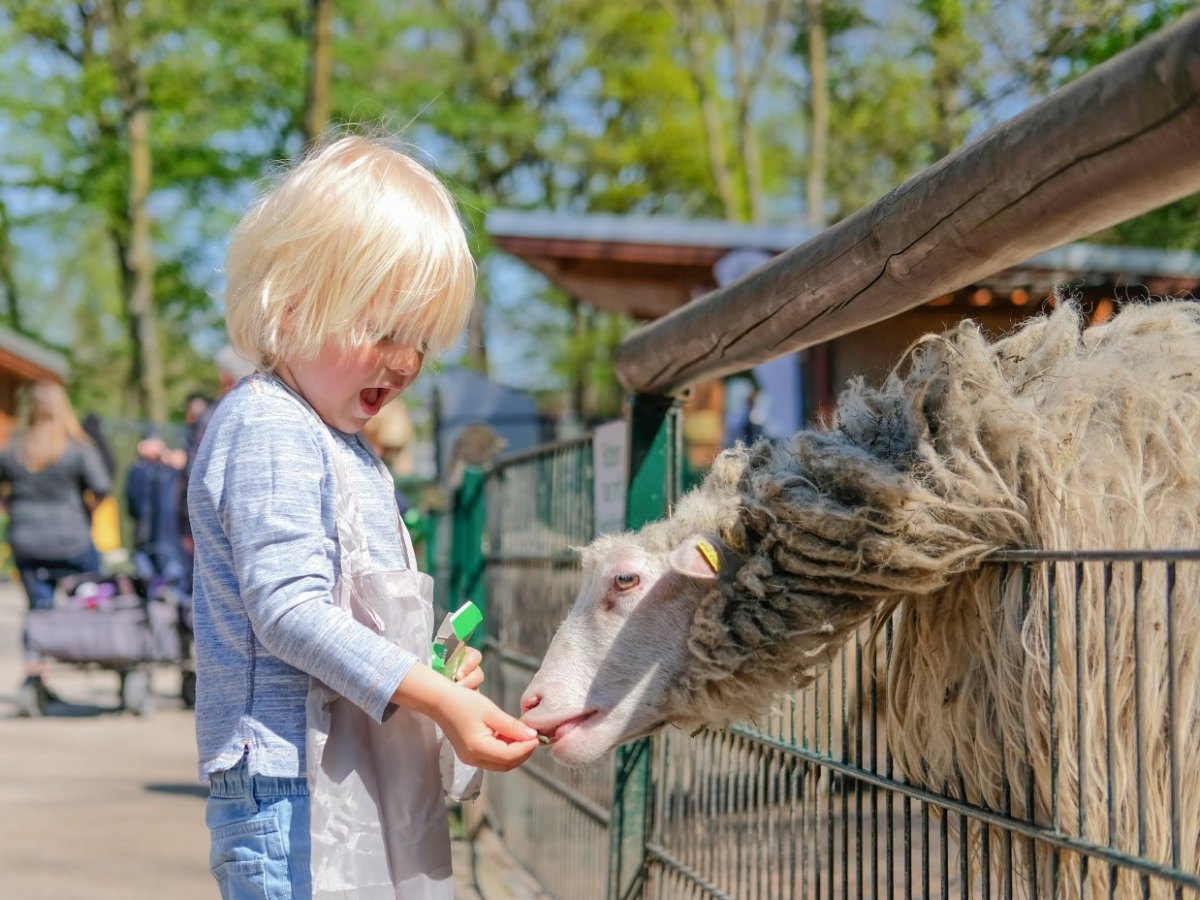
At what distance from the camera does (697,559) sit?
2670 millimetres

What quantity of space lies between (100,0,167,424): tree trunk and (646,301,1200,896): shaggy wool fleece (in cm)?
2433

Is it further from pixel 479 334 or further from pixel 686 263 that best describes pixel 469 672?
pixel 479 334

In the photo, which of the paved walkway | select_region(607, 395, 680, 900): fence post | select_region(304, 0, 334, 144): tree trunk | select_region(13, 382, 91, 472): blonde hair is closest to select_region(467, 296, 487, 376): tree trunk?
select_region(304, 0, 334, 144): tree trunk

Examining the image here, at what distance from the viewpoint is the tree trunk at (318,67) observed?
16156 mm

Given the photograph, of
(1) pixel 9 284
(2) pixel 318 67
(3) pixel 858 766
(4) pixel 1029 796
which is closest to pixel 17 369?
(1) pixel 9 284

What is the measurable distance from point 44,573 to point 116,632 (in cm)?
118

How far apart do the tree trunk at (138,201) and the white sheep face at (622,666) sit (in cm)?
2402

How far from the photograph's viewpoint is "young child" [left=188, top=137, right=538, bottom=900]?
2191 mm

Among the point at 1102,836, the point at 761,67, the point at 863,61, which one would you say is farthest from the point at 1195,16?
the point at 761,67

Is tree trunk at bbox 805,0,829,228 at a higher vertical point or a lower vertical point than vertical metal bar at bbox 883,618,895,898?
higher

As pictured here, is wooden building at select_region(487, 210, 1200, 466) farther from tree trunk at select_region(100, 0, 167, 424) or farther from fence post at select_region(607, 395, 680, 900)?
tree trunk at select_region(100, 0, 167, 424)

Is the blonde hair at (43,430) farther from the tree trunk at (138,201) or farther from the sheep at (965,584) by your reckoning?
the tree trunk at (138,201)

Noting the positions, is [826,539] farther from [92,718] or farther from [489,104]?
[489,104]

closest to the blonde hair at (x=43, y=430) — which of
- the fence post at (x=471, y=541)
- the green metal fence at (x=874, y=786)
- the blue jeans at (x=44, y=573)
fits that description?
the blue jeans at (x=44, y=573)
